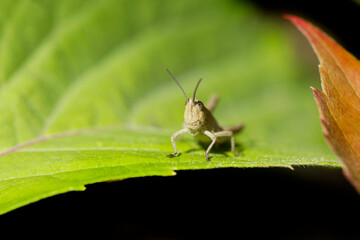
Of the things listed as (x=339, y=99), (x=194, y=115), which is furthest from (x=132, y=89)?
(x=339, y=99)

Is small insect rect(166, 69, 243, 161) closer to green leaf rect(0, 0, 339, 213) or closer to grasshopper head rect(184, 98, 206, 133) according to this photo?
grasshopper head rect(184, 98, 206, 133)

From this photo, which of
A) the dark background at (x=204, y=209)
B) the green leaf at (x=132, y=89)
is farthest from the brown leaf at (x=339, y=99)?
the dark background at (x=204, y=209)

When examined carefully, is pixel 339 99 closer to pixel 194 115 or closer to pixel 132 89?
pixel 194 115

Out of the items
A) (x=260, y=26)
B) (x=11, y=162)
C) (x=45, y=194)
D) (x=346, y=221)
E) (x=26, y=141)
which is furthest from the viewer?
(x=260, y=26)

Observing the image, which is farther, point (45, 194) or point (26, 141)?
point (26, 141)

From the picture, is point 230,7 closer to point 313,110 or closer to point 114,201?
point 313,110

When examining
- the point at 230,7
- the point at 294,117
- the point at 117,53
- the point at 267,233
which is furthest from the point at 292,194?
the point at 230,7
